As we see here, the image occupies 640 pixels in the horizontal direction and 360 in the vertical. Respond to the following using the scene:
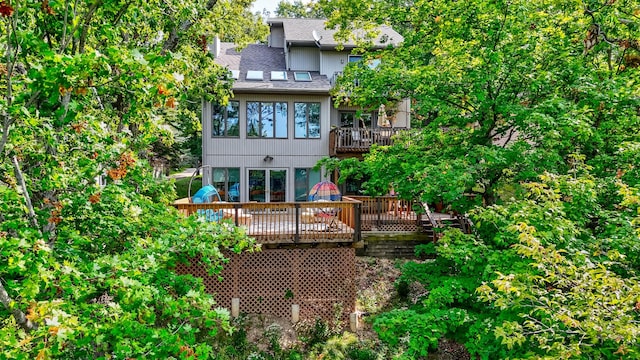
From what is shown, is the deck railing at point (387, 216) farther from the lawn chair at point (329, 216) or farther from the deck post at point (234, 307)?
the deck post at point (234, 307)

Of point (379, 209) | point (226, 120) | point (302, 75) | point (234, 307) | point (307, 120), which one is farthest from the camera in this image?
point (302, 75)

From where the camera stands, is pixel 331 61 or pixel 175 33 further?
pixel 331 61

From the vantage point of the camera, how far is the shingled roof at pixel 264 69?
13727 millimetres

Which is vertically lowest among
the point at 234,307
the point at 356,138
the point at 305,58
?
the point at 234,307

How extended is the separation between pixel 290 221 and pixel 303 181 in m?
5.44

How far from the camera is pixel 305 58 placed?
52.4ft

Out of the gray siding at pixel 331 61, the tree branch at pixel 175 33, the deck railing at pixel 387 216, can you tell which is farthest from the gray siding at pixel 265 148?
the tree branch at pixel 175 33

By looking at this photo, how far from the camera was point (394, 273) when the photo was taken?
10.9 metres

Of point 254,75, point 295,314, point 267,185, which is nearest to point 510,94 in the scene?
point 295,314

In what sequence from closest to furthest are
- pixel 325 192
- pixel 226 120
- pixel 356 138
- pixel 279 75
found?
pixel 325 192, pixel 226 120, pixel 356 138, pixel 279 75

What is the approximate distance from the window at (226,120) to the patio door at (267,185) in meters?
1.69

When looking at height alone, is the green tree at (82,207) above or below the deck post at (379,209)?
above

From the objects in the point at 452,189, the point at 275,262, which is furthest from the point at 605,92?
the point at 275,262

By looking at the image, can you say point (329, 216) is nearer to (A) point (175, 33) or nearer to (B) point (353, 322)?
(B) point (353, 322)
